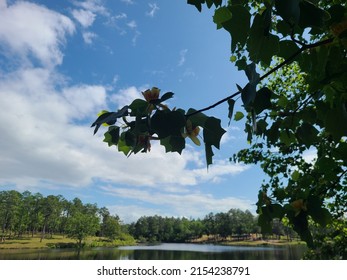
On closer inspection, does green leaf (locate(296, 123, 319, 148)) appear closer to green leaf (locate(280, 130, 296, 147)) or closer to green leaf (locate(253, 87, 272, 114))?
green leaf (locate(280, 130, 296, 147))

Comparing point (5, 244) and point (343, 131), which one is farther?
point (5, 244)

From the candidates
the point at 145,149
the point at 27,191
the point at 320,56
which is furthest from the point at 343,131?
the point at 27,191

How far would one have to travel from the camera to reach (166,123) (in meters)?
1.02

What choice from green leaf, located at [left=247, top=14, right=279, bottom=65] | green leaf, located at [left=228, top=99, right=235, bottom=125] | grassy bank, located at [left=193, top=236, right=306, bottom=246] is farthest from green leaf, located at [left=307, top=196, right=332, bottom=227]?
grassy bank, located at [left=193, top=236, right=306, bottom=246]

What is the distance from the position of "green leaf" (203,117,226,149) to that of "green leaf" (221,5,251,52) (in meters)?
0.33

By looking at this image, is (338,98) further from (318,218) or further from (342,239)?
(342,239)

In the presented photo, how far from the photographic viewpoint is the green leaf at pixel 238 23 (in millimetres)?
821

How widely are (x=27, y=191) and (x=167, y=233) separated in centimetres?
5651

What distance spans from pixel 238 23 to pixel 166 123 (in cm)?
39

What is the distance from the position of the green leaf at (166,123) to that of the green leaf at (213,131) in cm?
12

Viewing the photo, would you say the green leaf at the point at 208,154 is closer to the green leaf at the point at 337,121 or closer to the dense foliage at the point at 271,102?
the dense foliage at the point at 271,102

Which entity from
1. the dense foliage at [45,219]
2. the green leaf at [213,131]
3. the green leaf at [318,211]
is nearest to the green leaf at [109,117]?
the green leaf at [213,131]

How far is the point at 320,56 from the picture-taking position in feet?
3.83

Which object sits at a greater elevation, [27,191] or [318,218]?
[27,191]
